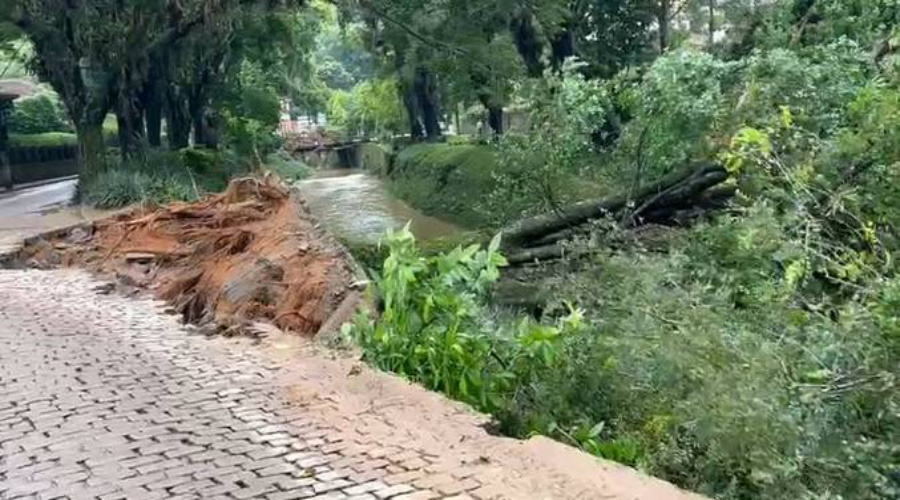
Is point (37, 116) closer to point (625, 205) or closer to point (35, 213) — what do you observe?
point (35, 213)

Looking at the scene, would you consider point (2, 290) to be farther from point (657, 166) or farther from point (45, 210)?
point (45, 210)

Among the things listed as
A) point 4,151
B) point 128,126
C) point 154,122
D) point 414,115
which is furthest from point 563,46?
point 414,115

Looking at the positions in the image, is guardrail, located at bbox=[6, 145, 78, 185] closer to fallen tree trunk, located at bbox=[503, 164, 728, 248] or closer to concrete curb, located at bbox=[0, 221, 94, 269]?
concrete curb, located at bbox=[0, 221, 94, 269]

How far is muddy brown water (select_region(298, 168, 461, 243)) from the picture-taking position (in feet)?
71.5

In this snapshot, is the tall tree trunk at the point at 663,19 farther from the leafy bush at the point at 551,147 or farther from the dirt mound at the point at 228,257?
the dirt mound at the point at 228,257

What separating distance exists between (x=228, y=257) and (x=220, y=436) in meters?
5.68

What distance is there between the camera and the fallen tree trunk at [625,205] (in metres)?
11.2

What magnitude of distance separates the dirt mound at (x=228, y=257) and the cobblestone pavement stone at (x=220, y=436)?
1.12m

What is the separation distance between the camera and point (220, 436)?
531cm

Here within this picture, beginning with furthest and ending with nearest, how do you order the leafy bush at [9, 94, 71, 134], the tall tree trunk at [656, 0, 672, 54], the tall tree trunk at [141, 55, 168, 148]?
the leafy bush at [9, 94, 71, 134], the tall tree trunk at [141, 55, 168, 148], the tall tree trunk at [656, 0, 672, 54]

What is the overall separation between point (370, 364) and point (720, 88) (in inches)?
209

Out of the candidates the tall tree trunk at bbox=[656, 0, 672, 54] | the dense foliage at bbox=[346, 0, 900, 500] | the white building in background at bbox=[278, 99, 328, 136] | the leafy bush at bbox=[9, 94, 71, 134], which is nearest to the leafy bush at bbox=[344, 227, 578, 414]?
the dense foliage at bbox=[346, 0, 900, 500]

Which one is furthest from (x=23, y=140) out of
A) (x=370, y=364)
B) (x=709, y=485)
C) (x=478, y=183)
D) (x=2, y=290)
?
(x=709, y=485)

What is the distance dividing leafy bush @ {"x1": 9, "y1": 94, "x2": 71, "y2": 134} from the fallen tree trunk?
26506 millimetres
